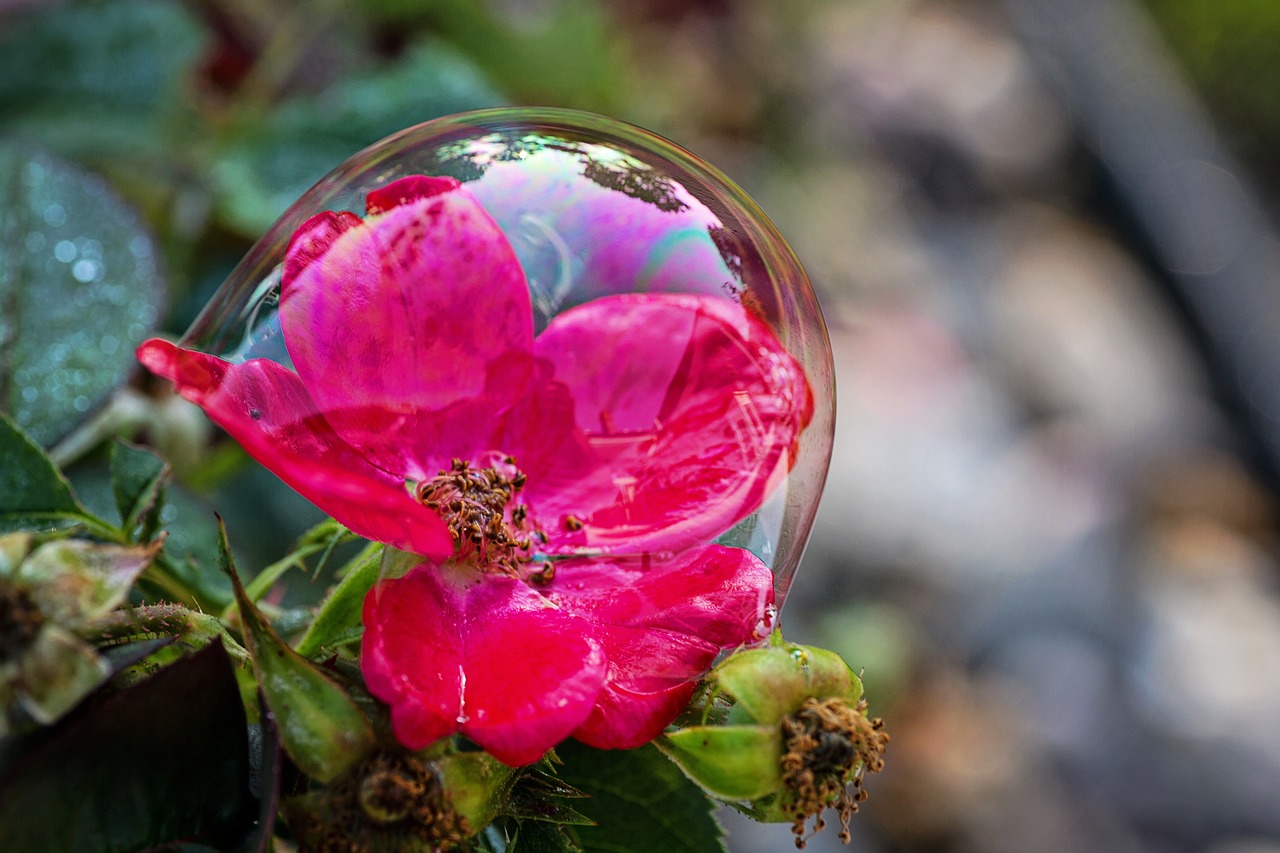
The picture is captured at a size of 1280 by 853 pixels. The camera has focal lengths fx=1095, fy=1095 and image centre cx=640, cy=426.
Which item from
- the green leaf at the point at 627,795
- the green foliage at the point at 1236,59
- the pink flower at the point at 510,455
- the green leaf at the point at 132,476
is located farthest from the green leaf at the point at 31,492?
the green foliage at the point at 1236,59

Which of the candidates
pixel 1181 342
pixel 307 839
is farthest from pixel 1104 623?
pixel 307 839

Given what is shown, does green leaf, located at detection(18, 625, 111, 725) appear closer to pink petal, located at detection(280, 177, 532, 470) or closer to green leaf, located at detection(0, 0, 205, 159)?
pink petal, located at detection(280, 177, 532, 470)

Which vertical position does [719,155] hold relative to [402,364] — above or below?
above

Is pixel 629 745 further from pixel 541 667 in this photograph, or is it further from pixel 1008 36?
pixel 1008 36

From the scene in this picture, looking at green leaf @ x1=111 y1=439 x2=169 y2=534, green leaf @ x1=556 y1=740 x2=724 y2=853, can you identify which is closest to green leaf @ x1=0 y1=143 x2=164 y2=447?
green leaf @ x1=111 y1=439 x2=169 y2=534

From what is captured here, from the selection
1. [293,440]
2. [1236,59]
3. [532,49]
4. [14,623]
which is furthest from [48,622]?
[1236,59]

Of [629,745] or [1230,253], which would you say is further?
[1230,253]

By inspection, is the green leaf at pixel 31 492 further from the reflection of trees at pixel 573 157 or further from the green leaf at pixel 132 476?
the reflection of trees at pixel 573 157
